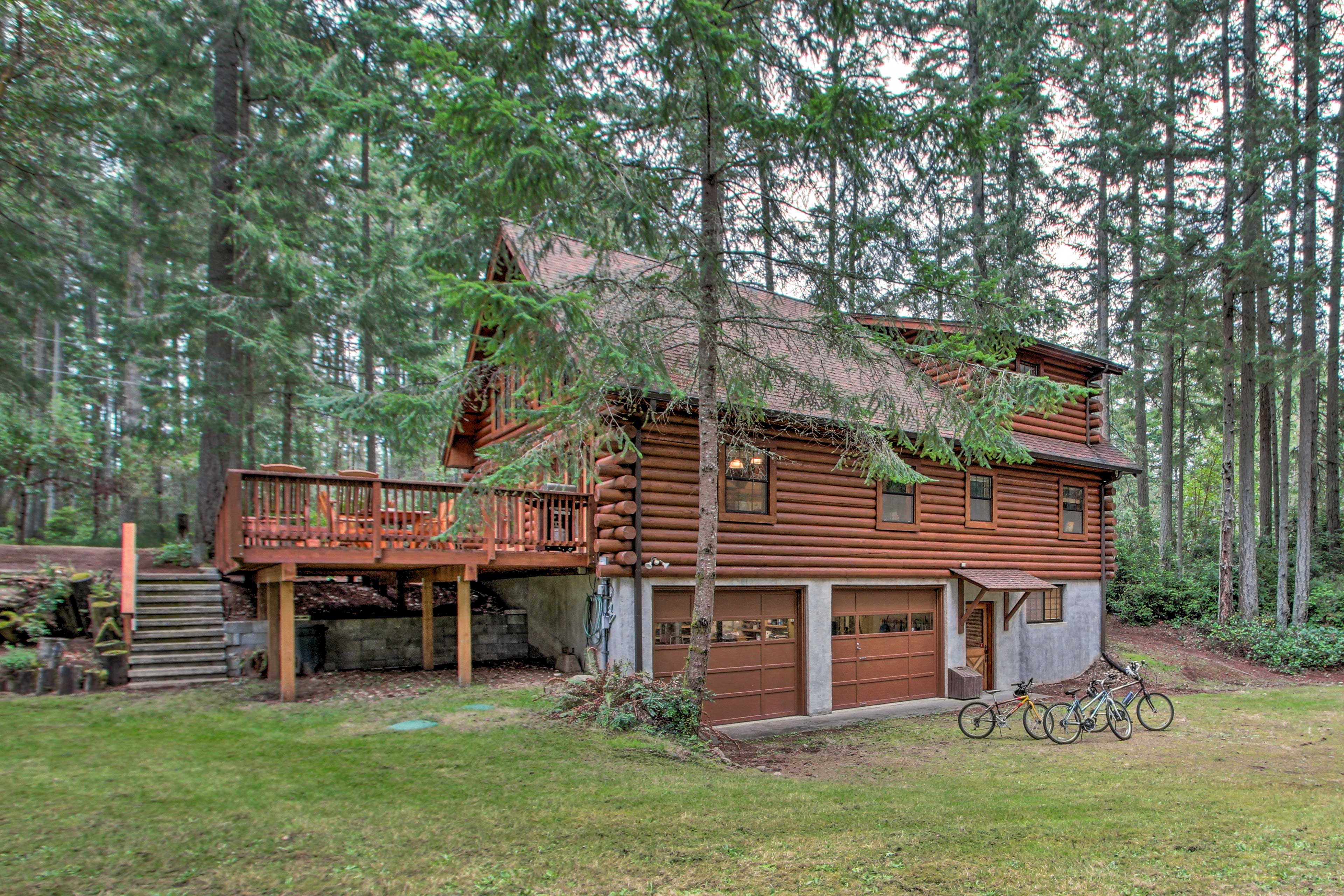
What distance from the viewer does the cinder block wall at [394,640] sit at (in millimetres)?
11031

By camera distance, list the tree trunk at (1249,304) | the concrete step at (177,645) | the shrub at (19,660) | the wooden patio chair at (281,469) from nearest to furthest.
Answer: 1. the shrub at (19,660)
2. the concrete step at (177,645)
3. the wooden patio chair at (281,469)
4. the tree trunk at (1249,304)

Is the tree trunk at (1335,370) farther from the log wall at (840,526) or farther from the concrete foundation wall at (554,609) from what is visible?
the concrete foundation wall at (554,609)

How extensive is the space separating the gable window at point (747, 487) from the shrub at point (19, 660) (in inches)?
354

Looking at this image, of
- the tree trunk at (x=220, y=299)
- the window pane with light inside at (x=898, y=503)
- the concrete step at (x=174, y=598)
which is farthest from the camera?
the tree trunk at (x=220, y=299)

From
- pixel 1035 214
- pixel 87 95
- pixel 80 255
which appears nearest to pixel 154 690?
pixel 87 95

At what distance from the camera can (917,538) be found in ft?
46.9

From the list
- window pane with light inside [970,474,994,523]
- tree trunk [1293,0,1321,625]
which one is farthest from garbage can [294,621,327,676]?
tree trunk [1293,0,1321,625]

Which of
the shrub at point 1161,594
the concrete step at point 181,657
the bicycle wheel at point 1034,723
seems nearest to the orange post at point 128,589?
the concrete step at point 181,657

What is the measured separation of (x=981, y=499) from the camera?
50.4 ft

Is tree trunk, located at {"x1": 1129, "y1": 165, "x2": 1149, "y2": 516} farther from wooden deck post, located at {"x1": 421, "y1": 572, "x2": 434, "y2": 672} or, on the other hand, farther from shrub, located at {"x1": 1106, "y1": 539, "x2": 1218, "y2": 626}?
wooden deck post, located at {"x1": 421, "y1": 572, "x2": 434, "y2": 672}

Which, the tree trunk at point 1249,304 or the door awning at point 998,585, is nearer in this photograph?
the door awning at point 998,585

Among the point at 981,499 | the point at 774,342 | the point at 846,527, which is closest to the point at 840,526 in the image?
the point at 846,527

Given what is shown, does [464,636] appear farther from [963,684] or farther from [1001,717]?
[963,684]

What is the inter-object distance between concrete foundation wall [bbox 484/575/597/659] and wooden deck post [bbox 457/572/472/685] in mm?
1709
